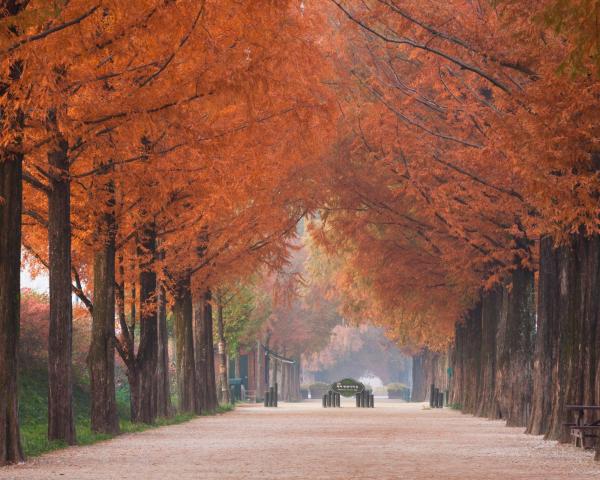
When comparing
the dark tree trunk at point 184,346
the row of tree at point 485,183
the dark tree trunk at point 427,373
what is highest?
the row of tree at point 485,183

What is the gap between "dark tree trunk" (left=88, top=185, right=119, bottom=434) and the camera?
23.7m

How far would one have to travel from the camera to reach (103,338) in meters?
Result: 23.7

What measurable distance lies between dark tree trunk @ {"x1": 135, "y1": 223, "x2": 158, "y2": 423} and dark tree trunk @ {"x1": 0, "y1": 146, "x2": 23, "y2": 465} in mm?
11668

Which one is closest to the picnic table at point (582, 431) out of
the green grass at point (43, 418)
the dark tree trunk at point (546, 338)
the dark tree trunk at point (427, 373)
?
the dark tree trunk at point (546, 338)

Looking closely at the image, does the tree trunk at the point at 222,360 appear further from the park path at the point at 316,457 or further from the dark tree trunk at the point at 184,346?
the park path at the point at 316,457

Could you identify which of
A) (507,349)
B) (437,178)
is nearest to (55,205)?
(437,178)

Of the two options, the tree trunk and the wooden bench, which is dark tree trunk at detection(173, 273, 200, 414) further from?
the wooden bench

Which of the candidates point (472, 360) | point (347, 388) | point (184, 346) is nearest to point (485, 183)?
point (184, 346)

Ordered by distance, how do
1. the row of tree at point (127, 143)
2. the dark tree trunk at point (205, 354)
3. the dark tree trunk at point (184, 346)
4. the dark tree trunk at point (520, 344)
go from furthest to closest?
the dark tree trunk at point (205, 354) < the dark tree trunk at point (184, 346) < the dark tree trunk at point (520, 344) < the row of tree at point (127, 143)

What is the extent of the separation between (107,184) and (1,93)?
24.7 ft

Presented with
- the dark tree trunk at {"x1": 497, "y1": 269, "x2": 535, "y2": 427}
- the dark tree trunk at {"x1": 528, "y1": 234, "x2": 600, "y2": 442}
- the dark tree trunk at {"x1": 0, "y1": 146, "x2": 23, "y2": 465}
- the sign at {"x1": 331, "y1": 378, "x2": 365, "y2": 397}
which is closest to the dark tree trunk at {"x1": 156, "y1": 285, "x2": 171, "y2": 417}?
the dark tree trunk at {"x1": 497, "y1": 269, "x2": 535, "y2": 427}

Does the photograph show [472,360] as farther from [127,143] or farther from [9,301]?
[9,301]

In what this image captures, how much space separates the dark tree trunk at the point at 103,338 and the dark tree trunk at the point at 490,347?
47.5ft

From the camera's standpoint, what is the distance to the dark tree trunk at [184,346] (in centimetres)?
3606
